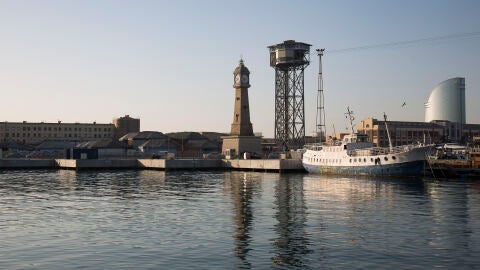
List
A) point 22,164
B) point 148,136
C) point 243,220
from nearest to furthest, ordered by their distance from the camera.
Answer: point 243,220 < point 22,164 < point 148,136

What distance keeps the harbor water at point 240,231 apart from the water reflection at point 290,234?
0.20ft

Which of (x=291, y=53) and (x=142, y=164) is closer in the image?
(x=142, y=164)

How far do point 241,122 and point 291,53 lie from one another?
138 feet

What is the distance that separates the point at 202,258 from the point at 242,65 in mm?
118795

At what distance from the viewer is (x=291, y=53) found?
173 meters

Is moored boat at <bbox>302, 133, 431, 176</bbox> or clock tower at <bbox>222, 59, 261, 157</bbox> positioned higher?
clock tower at <bbox>222, 59, 261, 157</bbox>

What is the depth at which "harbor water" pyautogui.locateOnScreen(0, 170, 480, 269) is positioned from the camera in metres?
27.0

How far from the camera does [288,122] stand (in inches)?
7082

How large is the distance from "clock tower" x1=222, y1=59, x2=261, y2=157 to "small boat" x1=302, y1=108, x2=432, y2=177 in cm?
3355

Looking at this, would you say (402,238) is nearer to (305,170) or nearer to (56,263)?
(56,263)

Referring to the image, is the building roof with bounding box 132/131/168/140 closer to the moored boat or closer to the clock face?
the clock face

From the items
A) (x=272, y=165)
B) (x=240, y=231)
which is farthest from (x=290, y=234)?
(x=272, y=165)

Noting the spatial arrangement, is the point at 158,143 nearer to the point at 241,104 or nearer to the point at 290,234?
the point at 241,104

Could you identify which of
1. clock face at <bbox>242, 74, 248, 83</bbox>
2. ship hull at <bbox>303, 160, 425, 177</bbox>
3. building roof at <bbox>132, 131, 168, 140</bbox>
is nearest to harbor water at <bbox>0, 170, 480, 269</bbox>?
ship hull at <bbox>303, 160, 425, 177</bbox>
